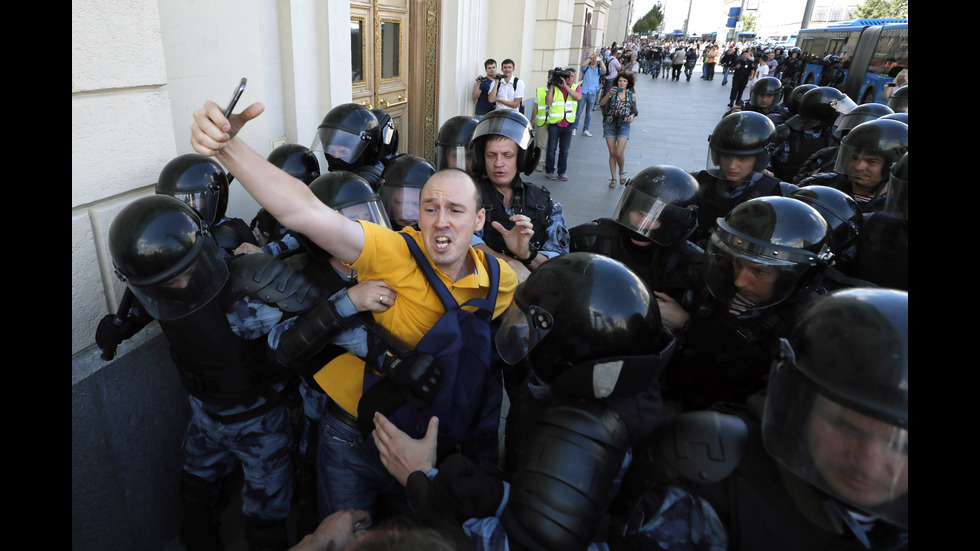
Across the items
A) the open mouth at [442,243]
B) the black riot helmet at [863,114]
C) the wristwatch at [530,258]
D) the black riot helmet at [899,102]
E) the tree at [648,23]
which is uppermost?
the tree at [648,23]

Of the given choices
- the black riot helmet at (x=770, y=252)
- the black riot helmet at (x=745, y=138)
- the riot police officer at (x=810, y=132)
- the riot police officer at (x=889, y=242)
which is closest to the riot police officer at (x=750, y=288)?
the black riot helmet at (x=770, y=252)

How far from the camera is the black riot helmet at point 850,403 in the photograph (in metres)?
0.94

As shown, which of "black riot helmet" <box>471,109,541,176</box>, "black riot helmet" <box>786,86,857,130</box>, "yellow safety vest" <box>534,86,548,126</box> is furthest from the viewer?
"yellow safety vest" <box>534,86,548,126</box>

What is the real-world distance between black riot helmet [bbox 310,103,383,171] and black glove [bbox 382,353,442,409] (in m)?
2.30

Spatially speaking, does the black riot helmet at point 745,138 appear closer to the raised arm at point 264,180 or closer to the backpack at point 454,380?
the backpack at point 454,380

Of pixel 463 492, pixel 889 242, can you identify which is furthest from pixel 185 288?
pixel 889 242

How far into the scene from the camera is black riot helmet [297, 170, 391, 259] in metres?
2.41

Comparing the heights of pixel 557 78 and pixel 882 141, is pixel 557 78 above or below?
above

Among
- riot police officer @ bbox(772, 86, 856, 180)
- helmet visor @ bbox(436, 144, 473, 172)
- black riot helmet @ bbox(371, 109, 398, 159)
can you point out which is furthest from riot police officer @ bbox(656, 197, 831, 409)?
riot police officer @ bbox(772, 86, 856, 180)

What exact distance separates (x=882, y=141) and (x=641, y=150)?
7714mm

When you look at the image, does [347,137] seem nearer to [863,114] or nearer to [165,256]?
[165,256]

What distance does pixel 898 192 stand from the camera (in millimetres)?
2830

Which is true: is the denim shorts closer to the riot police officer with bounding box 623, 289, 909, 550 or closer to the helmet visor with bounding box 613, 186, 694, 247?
the helmet visor with bounding box 613, 186, 694, 247

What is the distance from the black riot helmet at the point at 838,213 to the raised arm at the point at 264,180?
2.31 meters
